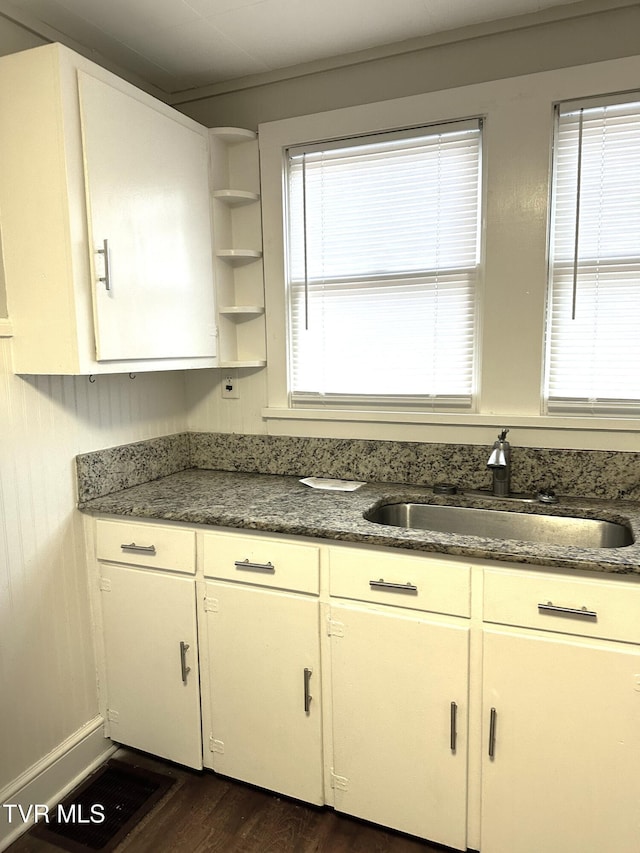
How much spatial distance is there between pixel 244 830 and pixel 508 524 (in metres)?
1.28

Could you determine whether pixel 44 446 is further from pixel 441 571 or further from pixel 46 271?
pixel 441 571

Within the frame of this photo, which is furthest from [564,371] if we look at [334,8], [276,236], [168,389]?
[168,389]

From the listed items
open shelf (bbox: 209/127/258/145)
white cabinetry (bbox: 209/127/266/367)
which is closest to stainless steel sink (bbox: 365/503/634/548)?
white cabinetry (bbox: 209/127/266/367)

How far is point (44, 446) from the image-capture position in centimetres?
190

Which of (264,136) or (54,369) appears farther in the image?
(264,136)

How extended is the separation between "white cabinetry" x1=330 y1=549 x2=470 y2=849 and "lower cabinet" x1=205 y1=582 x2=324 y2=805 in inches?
3.4

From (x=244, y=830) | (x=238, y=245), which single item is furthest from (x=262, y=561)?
(x=238, y=245)

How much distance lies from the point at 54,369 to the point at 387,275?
1223mm

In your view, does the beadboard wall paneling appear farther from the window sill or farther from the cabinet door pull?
the cabinet door pull

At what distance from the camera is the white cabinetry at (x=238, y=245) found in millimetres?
2285

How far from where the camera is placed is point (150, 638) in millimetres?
2010

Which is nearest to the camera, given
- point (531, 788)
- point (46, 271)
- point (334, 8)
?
point (531, 788)

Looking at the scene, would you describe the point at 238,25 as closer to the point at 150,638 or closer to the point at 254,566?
the point at 254,566

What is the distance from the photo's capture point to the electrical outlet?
2506 millimetres
